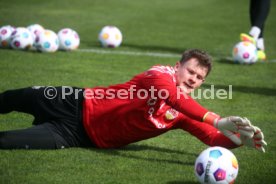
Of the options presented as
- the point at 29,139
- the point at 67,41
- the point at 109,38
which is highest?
the point at 29,139

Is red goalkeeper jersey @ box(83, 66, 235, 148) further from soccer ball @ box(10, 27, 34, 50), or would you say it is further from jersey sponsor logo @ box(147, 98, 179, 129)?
soccer ball @ box(10, 27, 34, 50)

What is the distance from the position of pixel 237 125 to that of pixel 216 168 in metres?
0.44

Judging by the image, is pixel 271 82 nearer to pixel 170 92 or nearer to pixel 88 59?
pixel 88 59

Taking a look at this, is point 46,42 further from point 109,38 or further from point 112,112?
point 112,112

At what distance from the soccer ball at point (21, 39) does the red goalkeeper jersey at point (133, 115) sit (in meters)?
5.59

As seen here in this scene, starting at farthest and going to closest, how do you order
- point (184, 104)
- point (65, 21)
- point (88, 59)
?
point (65, 21) → point (88, 59) → point (184, 104)

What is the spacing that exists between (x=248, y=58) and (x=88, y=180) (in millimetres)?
6844

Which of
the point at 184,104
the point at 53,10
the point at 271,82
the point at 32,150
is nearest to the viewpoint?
the point at 184,104

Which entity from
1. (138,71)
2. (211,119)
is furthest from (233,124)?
(138,71)

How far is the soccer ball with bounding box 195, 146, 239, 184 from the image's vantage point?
533cm

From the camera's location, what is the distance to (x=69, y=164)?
5.83 metres

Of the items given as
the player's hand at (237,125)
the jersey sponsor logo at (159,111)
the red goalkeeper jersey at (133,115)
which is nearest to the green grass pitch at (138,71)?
the red goalkeeper jersey at (133,115)

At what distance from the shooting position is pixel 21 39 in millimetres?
11734

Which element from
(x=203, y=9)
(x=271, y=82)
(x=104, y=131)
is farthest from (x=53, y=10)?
(x=104, y=131)
